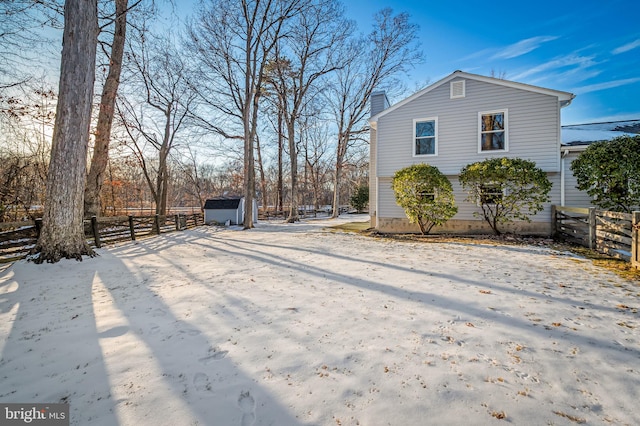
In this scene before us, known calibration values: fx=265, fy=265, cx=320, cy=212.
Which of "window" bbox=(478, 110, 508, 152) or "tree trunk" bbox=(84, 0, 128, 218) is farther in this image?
"window" bbox=(478, 110, 508, 152)

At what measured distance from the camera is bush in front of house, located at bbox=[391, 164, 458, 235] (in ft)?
31.0

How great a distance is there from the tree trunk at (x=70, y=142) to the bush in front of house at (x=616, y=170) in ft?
42.2

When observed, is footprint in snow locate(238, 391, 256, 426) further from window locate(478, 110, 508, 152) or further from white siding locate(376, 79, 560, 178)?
window locate(478, 110, 508, 152)

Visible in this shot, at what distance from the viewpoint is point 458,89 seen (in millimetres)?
10094

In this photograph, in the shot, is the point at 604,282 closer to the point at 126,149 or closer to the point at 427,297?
the point at 427,297

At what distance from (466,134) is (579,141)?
439 centimetres

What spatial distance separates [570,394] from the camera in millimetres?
1808

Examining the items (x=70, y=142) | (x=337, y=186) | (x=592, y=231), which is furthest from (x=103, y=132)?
(x=337, y=186)

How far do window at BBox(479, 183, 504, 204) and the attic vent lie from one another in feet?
12.0

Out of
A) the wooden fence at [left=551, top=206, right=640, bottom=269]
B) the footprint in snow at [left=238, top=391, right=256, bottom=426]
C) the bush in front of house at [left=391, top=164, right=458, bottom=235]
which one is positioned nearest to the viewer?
the footprint in snow at [left=238, top=391, right=256, bottom=426]

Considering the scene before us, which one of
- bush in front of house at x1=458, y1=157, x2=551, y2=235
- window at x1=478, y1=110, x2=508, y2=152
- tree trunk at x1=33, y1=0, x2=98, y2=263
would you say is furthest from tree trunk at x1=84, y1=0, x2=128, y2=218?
window at x1=478, y1=110, x2=508, y2=152

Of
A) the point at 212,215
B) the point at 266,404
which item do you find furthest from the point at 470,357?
the point at 212,215

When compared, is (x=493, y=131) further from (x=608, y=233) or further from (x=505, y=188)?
(x=608, y=233)

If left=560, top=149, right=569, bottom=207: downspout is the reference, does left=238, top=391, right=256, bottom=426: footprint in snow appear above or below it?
below
